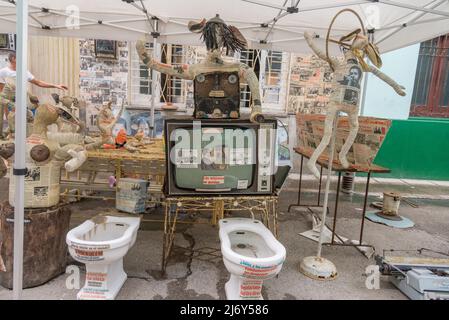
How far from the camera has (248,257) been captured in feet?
6.29

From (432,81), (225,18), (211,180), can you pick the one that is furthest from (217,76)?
(432,81)

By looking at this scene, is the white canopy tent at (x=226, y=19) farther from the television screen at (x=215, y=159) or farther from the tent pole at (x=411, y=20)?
the television screen at (x=215, y=159)

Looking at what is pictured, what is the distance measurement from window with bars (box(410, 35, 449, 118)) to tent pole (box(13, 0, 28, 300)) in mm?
6296

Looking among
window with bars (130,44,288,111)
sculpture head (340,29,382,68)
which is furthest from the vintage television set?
window with bars (130,44,288,111)

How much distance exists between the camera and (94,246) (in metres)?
1.91

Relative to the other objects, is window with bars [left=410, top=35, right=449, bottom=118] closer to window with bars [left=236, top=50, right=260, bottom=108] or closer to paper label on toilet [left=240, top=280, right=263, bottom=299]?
window with bars [left=236, top=50, right=260, bottom=108]

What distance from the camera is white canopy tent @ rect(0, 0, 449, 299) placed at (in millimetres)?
3367

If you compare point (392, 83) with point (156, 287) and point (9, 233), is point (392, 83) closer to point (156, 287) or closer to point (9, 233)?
point (156, 287)

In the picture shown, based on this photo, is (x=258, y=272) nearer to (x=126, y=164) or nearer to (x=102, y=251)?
(x=102, y=251)

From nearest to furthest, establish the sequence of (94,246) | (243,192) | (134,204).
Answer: (94,246)
(243,192)
(134,204)

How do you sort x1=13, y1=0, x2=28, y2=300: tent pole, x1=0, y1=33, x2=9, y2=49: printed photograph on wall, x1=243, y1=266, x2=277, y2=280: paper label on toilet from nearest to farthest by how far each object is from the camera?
x1=13, y1=0, x2=28, y2=300: tent pole → x1=243, y1=266, x2=277, y2=280: paper label on toilet → x1=0, y1=33, x2=9, y2=49: printed photograph on wall
